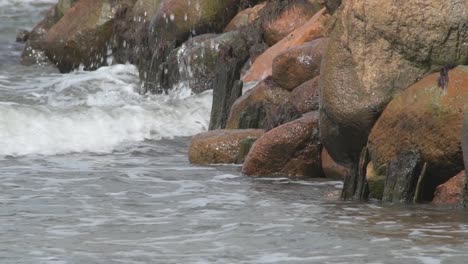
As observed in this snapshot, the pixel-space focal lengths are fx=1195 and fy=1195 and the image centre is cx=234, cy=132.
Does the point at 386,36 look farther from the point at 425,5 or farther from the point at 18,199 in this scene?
the point at 18,199

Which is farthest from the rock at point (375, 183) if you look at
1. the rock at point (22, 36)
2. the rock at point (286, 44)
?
the rock at point (22, 36)

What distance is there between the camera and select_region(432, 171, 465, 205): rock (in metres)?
8.63

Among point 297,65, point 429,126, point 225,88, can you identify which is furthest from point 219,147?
point 429,126

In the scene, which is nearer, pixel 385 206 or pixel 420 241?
pixel 420 241

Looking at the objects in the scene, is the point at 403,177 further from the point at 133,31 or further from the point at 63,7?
the point at 63,7

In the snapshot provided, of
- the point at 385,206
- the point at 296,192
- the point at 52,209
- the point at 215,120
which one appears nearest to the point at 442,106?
the point at 385,206

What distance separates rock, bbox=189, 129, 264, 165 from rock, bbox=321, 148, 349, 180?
1059mm

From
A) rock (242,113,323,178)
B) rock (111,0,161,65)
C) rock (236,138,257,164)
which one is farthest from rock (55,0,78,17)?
rock (242,113,323,178)

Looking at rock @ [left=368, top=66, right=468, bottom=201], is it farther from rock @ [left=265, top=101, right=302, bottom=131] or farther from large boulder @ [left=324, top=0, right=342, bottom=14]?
large boulder @ [left=324, top=0, right=342, bottom=14]

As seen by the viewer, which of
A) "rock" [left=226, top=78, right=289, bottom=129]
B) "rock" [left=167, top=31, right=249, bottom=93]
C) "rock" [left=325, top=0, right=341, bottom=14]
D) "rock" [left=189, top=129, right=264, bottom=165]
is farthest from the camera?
"rock" [left=167, top=31, right=249, bottom=93]

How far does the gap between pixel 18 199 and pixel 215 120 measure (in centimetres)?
435

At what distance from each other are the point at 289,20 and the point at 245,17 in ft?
4.66

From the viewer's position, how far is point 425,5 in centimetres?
917

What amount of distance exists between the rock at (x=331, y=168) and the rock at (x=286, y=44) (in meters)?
3.76
